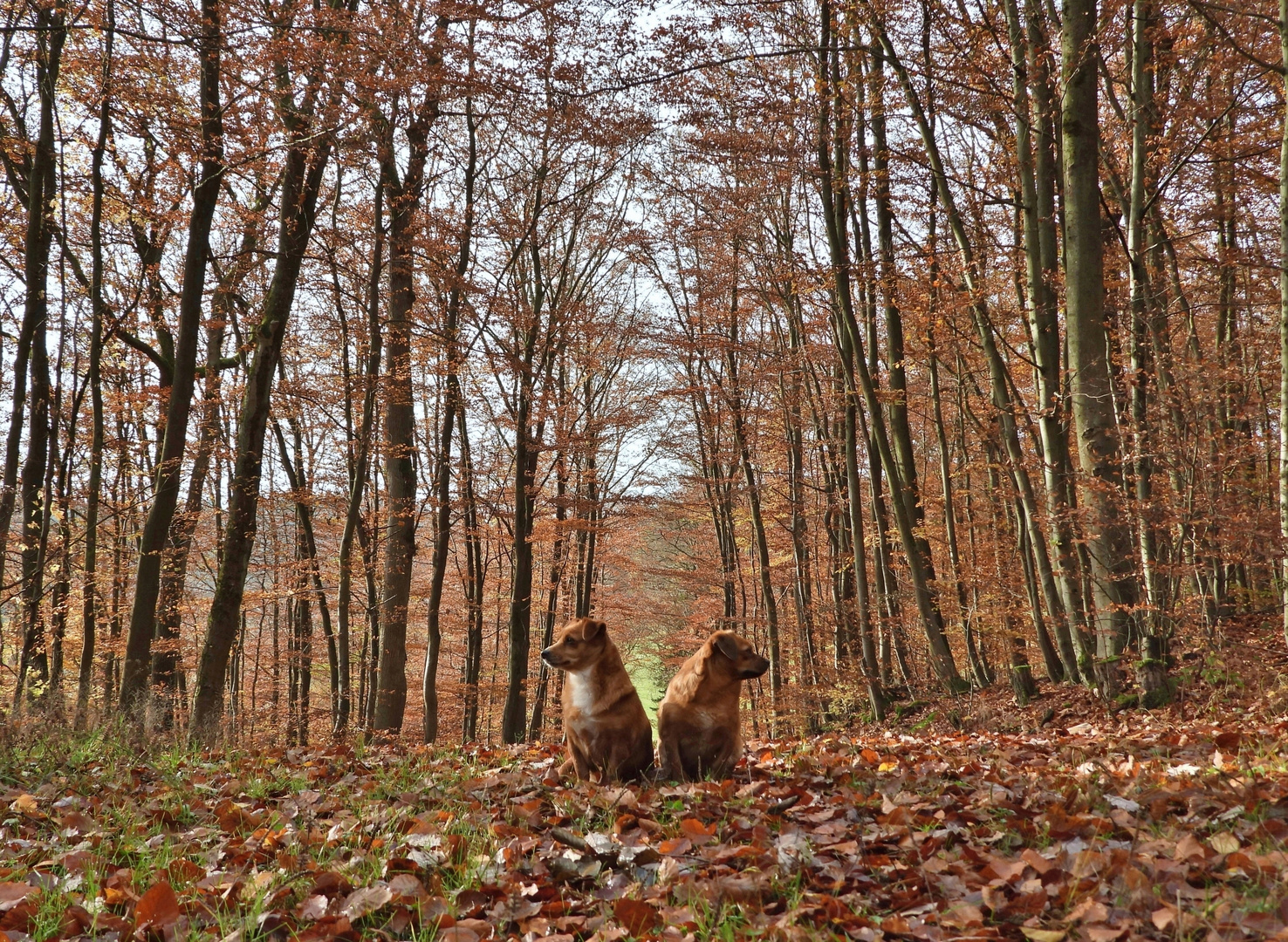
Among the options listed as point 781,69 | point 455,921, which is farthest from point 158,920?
point 781,69

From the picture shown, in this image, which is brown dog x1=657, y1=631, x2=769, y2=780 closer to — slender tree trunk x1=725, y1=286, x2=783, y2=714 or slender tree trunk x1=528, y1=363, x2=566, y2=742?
slender tree trunk x1=528, y1=363, x2=566, y2=742

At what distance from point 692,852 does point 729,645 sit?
1.77 metres

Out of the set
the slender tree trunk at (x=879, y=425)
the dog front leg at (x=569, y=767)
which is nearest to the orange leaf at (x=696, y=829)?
the dog front leg at (x=569, y=767)

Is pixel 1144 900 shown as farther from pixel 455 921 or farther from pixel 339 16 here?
pixel 339 16

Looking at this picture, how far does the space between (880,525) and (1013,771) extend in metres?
8.21

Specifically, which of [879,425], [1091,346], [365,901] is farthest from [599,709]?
[879,425]

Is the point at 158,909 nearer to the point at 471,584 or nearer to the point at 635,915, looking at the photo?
the point at 635,915

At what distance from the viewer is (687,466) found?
2444 centimetres

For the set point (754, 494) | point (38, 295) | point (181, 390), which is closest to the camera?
point (38, 295)

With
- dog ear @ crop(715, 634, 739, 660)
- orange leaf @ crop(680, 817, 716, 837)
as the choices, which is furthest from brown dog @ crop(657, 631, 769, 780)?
orange leaf @ crop(680, 817, 716, 837)

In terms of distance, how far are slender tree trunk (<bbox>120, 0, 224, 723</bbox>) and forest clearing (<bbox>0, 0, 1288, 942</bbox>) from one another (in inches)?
2.3

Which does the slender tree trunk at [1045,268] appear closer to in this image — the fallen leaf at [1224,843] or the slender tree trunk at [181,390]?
the fallen leaf at [1224,843]

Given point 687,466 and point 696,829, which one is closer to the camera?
point 696,829

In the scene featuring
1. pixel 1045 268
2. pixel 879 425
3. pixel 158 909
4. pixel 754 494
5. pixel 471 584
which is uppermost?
pixel 1045 268
